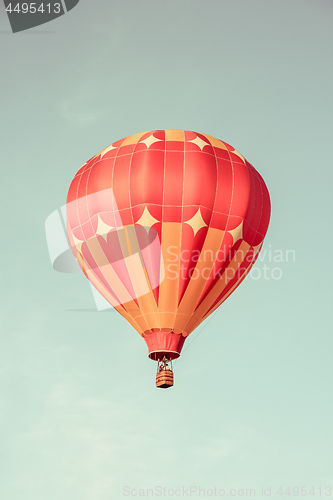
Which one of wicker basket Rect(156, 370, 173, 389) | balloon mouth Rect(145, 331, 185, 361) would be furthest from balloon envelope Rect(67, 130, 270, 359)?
wicker basket Rect(156, 370, 173, 389)

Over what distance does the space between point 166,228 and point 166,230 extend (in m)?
0.05

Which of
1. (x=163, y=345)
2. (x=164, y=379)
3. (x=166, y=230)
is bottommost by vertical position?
(x=164, y=379)

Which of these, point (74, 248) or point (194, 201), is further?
point (74, 248)

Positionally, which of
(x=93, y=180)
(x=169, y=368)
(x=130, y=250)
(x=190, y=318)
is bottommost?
(x=169, y=368)

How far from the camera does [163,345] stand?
58.0ft

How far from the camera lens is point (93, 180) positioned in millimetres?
18438

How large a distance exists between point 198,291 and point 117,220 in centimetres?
247

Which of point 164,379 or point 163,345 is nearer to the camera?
point 164,379

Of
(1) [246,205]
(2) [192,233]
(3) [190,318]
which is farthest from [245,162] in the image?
(3) [190,318]

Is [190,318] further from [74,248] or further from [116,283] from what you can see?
[74,248]

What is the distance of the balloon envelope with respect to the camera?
57.9ft

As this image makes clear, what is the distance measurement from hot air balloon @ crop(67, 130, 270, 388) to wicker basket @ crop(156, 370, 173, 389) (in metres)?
0.02

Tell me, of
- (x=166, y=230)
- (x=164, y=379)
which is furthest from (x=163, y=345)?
(x=166, y=230)

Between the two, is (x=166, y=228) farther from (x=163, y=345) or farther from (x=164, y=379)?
(x=164, y=379)
